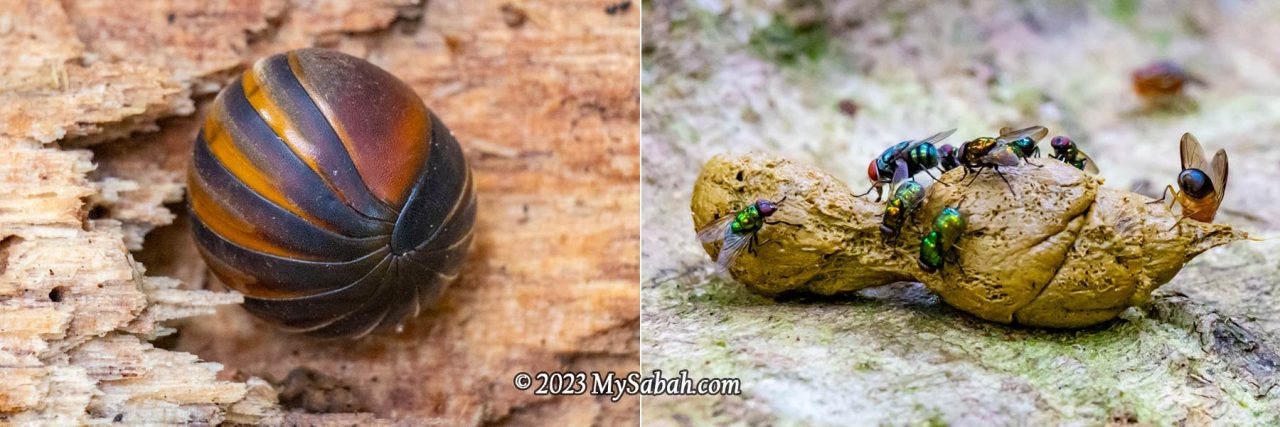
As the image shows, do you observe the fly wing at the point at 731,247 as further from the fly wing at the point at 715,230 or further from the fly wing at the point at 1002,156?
the fly wing at the point at 1002,156

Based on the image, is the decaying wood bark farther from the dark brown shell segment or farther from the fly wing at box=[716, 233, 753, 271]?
the fly wing at box=[716, 233, 753, 271]

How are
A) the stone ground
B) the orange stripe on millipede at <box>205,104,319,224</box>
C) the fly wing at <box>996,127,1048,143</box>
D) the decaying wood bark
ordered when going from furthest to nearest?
1. the decaying wood bark
2. the orange stripe on millipede at <box>205,104,319,224</box>
3. the fly wing at <box>996,127,1048,143</box>
4. the stone ground

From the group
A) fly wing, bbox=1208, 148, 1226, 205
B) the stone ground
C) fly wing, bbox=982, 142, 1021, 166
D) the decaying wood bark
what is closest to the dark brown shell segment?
the decaying wood bark

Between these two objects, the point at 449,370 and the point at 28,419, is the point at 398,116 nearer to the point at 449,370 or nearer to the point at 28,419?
the point at 449,370

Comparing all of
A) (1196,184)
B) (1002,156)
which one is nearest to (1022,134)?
(1002,156)

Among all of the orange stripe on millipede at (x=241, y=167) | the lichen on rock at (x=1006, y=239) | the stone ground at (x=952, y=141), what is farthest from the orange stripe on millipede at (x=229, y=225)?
the lichen on rock at (x=1006, y=239)

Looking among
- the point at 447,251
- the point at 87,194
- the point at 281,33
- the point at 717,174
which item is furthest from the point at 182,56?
the point at 717,174
